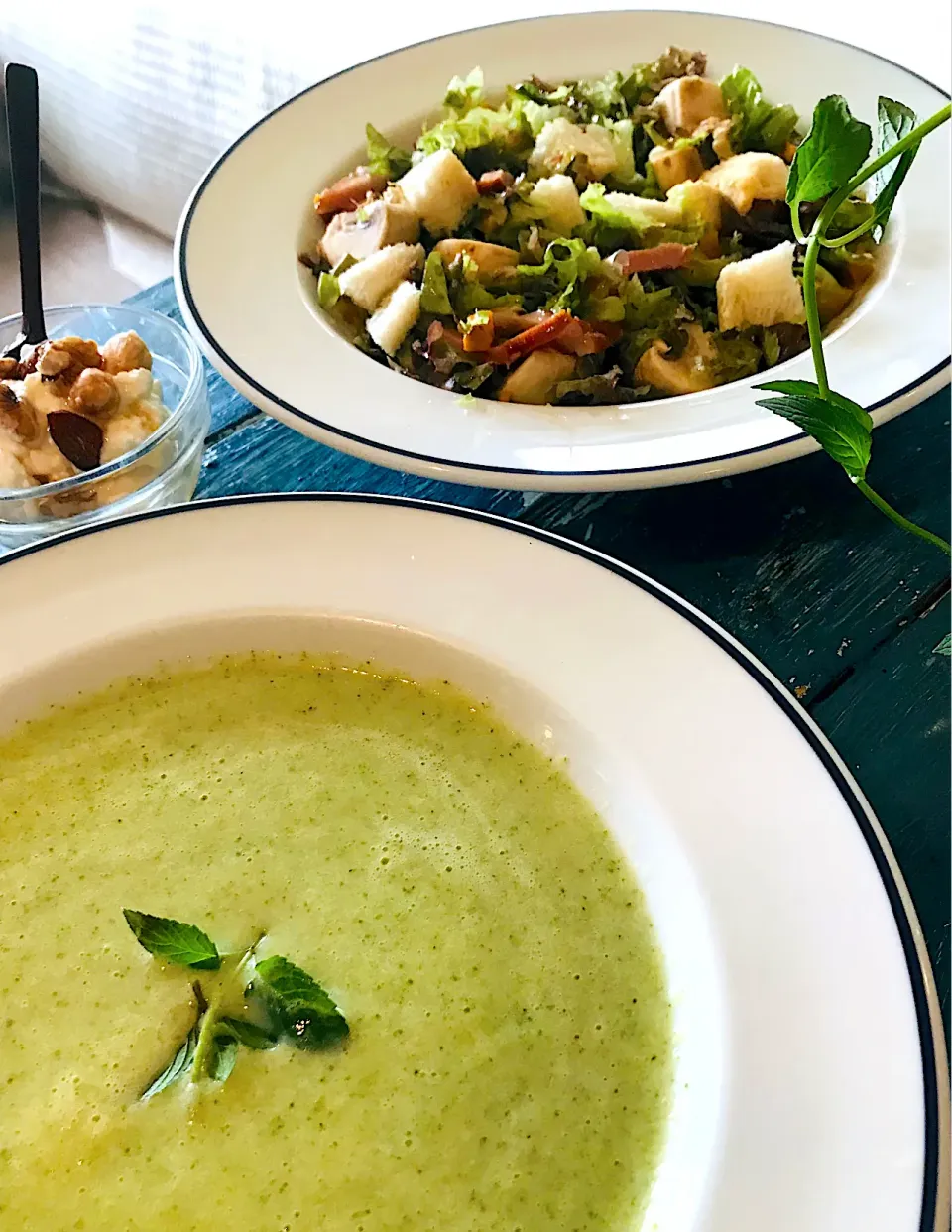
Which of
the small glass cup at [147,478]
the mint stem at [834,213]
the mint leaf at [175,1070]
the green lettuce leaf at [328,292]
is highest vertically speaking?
the mint stem at [834,213]

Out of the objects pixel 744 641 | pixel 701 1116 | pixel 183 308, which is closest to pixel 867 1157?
pixel 701 1116

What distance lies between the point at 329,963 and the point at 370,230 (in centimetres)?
101

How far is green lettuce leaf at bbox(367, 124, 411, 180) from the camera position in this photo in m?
1.59

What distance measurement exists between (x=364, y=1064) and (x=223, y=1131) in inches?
4.3

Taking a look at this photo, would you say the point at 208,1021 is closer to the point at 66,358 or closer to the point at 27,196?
the point at 66,358

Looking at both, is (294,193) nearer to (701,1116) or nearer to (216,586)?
(216,586)

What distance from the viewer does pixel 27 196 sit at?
1.32m

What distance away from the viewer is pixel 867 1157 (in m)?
0.63

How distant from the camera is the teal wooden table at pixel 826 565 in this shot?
980 millimetres

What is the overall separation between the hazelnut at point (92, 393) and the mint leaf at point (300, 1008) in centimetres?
64

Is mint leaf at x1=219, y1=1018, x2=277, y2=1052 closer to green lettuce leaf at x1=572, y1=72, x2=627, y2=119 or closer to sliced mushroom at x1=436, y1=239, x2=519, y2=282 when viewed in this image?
sliced mushroom at x1=436, y1=239, x2=519, y2=282

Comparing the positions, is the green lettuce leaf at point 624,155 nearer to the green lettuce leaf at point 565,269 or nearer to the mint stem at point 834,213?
the green lettuce leaf at point 565,269

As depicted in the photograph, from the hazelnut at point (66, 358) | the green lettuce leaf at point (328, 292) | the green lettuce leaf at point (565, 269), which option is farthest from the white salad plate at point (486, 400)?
the green lettuce leaf at point (565, 269)

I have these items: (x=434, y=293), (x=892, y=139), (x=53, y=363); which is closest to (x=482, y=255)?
(x=434, y=293)
